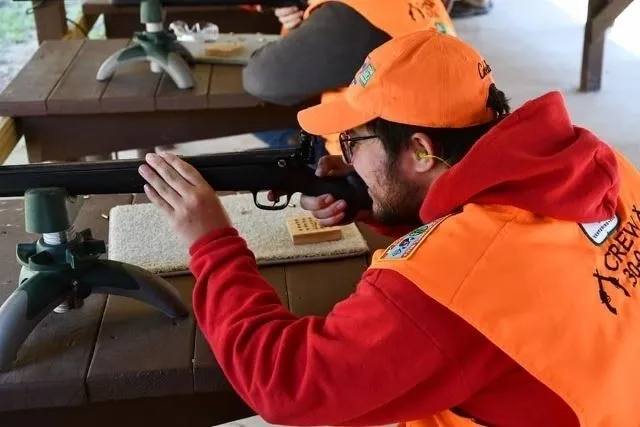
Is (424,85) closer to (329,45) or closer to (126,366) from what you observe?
(126,366)

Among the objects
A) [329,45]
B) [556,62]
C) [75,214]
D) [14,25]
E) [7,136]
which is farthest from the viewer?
[556,62]

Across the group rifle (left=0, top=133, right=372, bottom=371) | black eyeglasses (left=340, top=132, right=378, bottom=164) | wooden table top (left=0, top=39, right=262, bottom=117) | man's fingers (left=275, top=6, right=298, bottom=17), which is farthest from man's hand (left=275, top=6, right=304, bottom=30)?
black eyeglasses (left=340, top=132, right=378, bottom=164)

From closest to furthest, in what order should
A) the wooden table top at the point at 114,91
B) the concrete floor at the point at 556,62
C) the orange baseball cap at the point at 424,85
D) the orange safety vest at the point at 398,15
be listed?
the orange baseball cap at the point at 424,85 < the orange safety vest at the point at 398,15 < the wooden table top at the point at 114,91 < the concrete floor at the point at 556,62

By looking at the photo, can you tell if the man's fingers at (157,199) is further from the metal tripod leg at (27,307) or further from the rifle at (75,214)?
the metal tripod leg at (27,307)

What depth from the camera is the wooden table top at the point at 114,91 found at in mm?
2047

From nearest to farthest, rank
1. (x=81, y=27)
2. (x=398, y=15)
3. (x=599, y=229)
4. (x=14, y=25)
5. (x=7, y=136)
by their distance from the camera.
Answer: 1. (x=599, y=229)
2. (x=398, y=15)
3. (x=7, y=136)
4. (x=81, y=27)
5. (x=14, y=25)

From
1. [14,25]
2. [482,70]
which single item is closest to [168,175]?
[482,70]

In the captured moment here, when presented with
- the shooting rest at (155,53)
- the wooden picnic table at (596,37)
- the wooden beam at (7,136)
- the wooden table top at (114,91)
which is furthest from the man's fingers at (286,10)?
the wooden picnic table at (596,37)

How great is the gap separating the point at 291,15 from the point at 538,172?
1.50 metres

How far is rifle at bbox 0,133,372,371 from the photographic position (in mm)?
1087

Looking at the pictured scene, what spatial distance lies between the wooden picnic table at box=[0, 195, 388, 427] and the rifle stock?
5.8 inches

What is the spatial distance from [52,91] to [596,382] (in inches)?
64.2

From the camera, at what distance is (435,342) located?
822 mm

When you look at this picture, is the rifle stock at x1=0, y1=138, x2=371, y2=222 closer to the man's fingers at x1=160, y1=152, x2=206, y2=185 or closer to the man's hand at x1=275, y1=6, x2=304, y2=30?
the man's fingers at x1=160, y1=152, x2=206, y2=185
